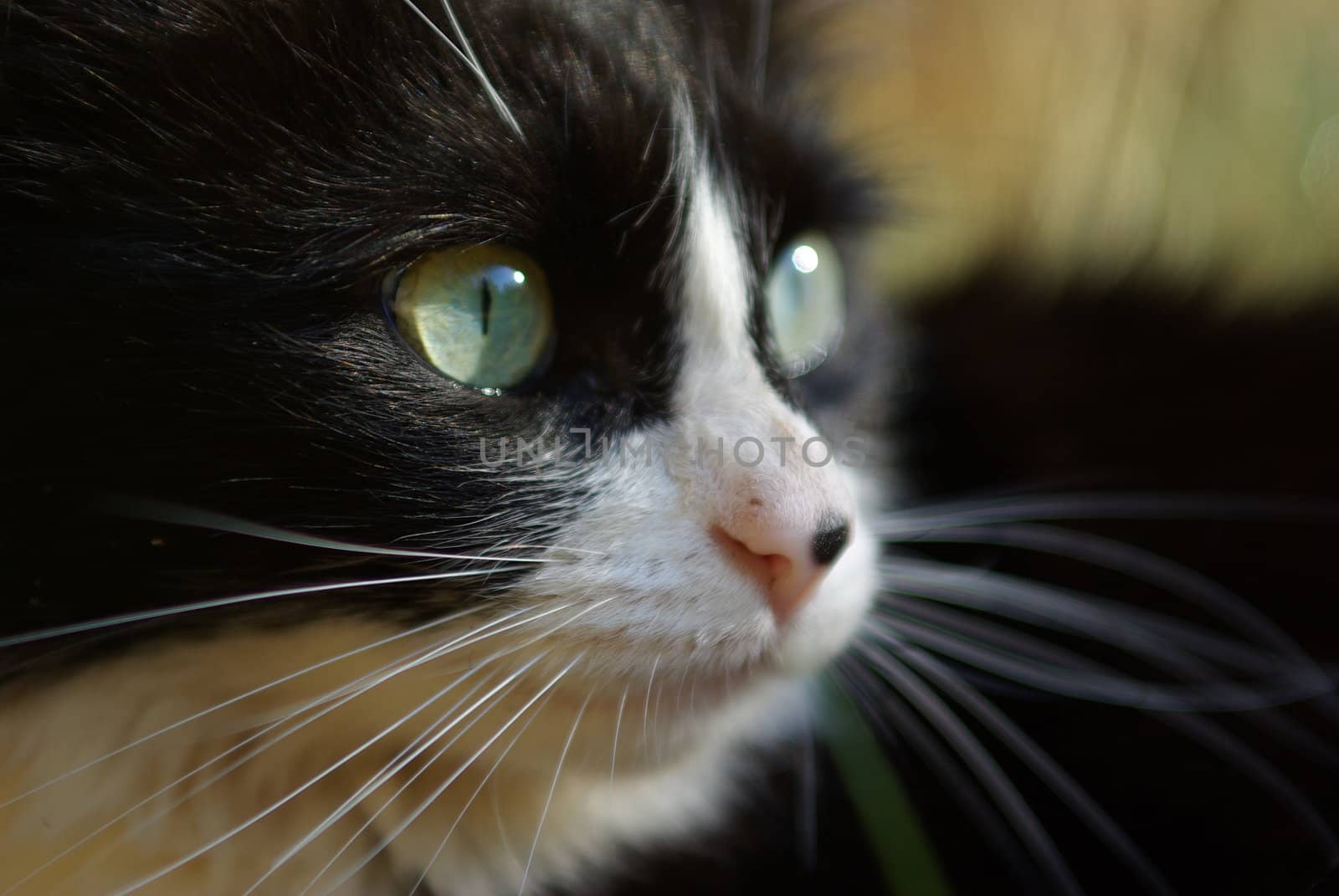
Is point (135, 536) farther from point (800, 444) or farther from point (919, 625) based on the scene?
point (919, 625)

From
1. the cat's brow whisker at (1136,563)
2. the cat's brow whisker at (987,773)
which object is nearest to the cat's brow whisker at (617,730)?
the cat's brow whisker at (987,773)

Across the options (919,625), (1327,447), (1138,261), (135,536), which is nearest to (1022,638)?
(919,625)

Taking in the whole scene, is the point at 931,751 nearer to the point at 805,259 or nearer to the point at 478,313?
the point at 805,259

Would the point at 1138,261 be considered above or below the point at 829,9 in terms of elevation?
below

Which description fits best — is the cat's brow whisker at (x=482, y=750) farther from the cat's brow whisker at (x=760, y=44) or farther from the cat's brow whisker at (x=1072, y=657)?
the cat's brow whisker at (x=760, y=44)

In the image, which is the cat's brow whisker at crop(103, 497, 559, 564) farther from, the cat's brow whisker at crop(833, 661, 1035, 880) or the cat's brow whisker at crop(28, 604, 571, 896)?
the cat's brow whisker at crop(833, 661, 1035, 880)

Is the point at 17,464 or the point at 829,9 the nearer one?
the point at 17,464
